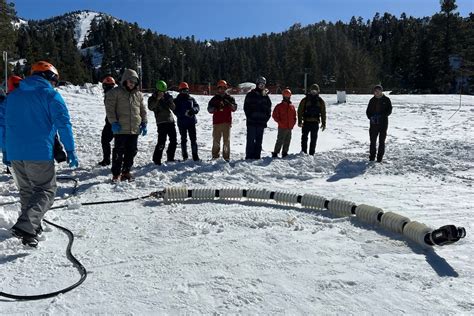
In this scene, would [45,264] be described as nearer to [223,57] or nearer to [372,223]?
[372,223]

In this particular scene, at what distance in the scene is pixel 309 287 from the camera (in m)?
3.74

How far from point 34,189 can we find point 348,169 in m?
6.49

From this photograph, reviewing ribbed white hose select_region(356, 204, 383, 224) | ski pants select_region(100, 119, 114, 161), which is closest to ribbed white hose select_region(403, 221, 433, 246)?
ribbed white hose select_region(356, 204, 383, 224)

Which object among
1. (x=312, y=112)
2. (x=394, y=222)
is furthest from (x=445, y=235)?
(x=312, y=112)

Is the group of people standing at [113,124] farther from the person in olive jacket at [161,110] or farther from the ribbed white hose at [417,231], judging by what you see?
the ribbed white hose at [417,231]

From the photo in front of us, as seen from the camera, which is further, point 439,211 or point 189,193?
point 189,193

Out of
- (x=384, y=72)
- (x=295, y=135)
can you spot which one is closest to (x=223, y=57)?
(x=384, y=72)

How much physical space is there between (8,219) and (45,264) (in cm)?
119

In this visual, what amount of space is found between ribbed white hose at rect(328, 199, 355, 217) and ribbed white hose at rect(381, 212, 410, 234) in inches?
22.4

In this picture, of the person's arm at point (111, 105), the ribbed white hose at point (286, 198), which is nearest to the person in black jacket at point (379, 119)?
the ribbed white hose at point (286, 198)

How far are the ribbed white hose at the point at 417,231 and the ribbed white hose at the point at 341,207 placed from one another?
97 centimetres

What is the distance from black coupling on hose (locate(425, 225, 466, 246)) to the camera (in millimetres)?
4457

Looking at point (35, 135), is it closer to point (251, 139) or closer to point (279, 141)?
point (251, 139)

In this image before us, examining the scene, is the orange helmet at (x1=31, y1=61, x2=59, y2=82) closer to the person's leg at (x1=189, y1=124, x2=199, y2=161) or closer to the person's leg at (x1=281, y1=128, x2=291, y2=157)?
the person's leg at (x1=189, y1=124, x2=199, y2=161)
